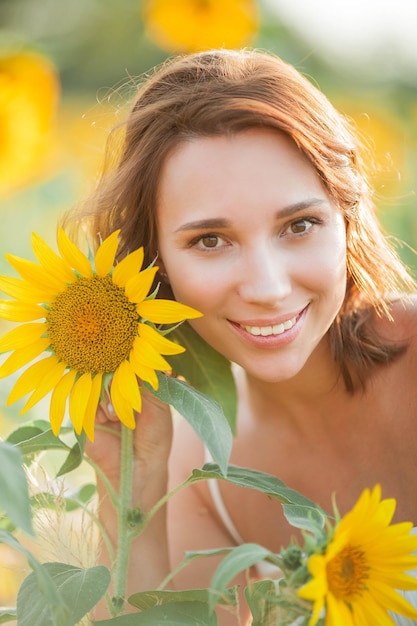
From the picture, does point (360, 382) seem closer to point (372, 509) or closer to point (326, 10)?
point (372, 509)

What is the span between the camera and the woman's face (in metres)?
1.09

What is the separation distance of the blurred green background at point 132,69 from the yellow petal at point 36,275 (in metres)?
1.31

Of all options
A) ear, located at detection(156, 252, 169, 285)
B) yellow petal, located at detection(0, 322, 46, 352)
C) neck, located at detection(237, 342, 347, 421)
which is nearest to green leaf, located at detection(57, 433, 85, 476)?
yellow petal, located at detection(0, 322, 46, 352)

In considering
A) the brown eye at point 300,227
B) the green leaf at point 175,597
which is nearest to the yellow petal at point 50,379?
the green leaf at point 175,597

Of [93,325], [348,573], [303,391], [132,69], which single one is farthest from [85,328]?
[132,69]

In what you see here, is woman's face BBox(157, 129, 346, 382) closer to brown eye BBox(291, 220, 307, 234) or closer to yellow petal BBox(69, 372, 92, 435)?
brown eye BBox(291, 220, 307, 234)

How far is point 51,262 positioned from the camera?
98 cm

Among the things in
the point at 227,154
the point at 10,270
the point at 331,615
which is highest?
the point at 10,270

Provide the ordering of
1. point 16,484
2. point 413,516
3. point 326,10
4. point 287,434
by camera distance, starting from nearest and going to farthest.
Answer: point 16,484 → point 413,516 → point 287,434 → point 326,10

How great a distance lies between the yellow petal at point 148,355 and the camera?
0.93 m

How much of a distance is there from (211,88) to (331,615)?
2.18ft

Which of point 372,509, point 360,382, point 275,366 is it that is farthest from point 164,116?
point 372,509

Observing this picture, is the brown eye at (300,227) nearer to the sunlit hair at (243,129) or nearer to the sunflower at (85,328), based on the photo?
the sunlit hair at (243,129)

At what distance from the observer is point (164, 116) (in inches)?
47.1
